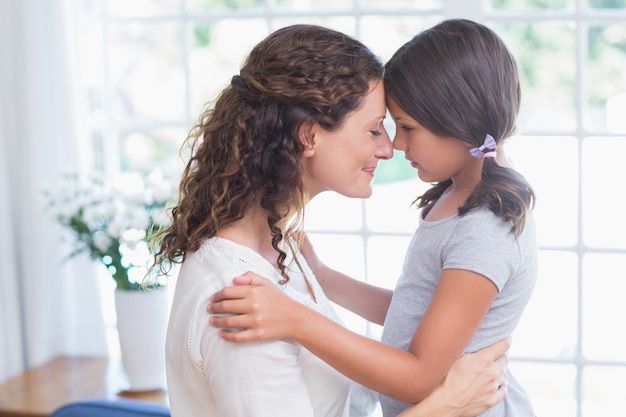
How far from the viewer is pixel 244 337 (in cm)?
151

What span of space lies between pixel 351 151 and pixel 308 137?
100 millimetres

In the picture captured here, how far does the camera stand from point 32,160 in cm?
312

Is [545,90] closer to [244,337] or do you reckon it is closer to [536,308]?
[536,308]

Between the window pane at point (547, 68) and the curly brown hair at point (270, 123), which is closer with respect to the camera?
the curly brown hair at point (270, 123)

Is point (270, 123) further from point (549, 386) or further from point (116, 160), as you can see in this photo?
point (549, 386)

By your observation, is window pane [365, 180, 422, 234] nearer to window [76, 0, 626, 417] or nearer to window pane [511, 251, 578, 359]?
window [76, 0, 626, 417]

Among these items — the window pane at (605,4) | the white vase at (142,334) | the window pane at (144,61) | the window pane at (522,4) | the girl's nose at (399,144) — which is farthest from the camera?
the window pane at (605,4)

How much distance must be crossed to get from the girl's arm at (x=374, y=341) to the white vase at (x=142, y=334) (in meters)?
1.41

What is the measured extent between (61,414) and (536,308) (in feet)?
10.5

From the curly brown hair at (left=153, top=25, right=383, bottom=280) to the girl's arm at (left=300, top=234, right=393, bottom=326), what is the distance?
463 millimetres

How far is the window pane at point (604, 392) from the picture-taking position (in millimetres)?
3020

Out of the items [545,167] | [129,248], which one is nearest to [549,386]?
[545,167]

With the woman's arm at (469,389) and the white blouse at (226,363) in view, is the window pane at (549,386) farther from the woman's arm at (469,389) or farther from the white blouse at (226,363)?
the white blouse at (226,363)

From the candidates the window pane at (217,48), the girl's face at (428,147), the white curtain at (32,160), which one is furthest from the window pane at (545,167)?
the window pane at (217,48)
